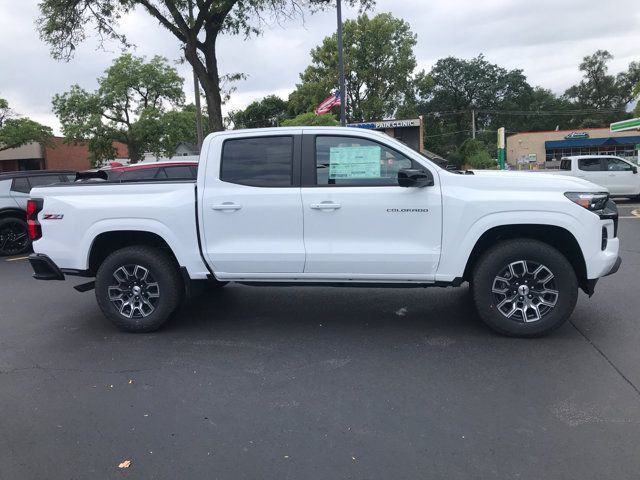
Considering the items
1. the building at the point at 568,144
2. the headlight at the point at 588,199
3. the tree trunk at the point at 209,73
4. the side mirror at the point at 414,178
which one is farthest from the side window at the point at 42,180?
the building at the point at 568,144

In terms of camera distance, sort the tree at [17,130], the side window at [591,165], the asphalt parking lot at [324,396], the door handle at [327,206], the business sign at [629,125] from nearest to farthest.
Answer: the asphalt parking lot at [324,396], the door handle at [327,206], the side window at [591,165], the business sign at [629,125], the tree at [17,130]

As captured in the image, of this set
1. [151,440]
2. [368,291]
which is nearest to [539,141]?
[368,291]

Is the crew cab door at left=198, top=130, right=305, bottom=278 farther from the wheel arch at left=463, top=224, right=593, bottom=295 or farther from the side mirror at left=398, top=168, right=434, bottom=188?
the wheel arch at left=463, top=224, right=593, bottom=295

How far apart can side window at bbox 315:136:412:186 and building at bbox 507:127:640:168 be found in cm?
5339

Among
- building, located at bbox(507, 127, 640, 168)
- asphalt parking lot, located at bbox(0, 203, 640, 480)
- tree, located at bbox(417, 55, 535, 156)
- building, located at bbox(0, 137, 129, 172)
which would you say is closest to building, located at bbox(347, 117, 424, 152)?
building, located at bbox(507, 127, 640, 168)

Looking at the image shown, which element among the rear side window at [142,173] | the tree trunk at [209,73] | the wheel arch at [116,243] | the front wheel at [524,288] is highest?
the tree trunk at [209,73]

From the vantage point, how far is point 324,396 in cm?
391

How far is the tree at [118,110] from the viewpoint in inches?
1341

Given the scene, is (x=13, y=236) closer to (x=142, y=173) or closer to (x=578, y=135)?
(x=142, y=173)

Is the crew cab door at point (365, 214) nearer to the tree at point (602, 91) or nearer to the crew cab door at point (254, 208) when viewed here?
the crew cab door at point (254, 208)

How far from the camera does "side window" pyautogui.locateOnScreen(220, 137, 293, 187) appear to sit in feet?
16.9

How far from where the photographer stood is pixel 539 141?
2292 inches

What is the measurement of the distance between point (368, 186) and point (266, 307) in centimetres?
215

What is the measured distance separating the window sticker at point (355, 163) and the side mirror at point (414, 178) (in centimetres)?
30
